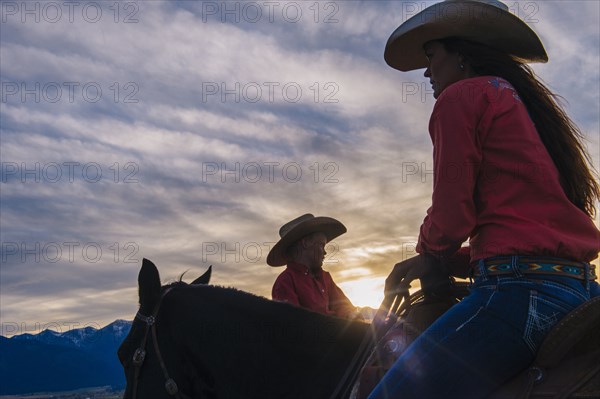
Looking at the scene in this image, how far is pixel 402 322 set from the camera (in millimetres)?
3223

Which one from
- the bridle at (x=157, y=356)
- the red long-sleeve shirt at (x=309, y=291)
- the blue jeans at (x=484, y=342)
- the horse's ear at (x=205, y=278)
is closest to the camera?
the blue jeans at (x=484, y=342)

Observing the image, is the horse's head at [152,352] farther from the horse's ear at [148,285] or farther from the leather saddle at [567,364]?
the leather saddle at [567,364]

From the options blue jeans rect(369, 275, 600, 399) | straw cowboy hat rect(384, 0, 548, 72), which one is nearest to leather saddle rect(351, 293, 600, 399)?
blue jeans rect(369, 275, 600, 399)

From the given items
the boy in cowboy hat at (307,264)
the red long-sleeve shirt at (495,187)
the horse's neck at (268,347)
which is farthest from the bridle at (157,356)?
the boy in cowboy hat at (307,264)

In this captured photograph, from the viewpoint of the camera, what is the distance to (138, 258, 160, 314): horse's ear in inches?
160

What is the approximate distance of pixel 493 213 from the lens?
2.82m

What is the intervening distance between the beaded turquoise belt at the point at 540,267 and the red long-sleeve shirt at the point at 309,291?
6294 millimetres

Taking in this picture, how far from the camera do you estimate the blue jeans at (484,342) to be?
8.21 ft

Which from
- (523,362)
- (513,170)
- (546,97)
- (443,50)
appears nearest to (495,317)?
(523,362)

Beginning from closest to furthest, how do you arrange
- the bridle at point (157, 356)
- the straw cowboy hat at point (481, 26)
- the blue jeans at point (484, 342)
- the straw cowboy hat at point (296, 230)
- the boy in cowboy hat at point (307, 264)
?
the blue jeans at point (484, 342), the straw cowboy hat at point (481, 26), the bridle at point (157, 356), the boy in cowboy hat at point (307, 264), the straw cowboy hat at point (296, 230)

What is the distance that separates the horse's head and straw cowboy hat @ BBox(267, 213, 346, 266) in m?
6.02

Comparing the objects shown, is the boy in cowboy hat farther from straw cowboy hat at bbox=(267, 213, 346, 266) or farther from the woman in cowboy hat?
the woman in cowboy hat

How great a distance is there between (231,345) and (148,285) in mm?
784

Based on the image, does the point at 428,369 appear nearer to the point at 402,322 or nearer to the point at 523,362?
the point at 523,362
